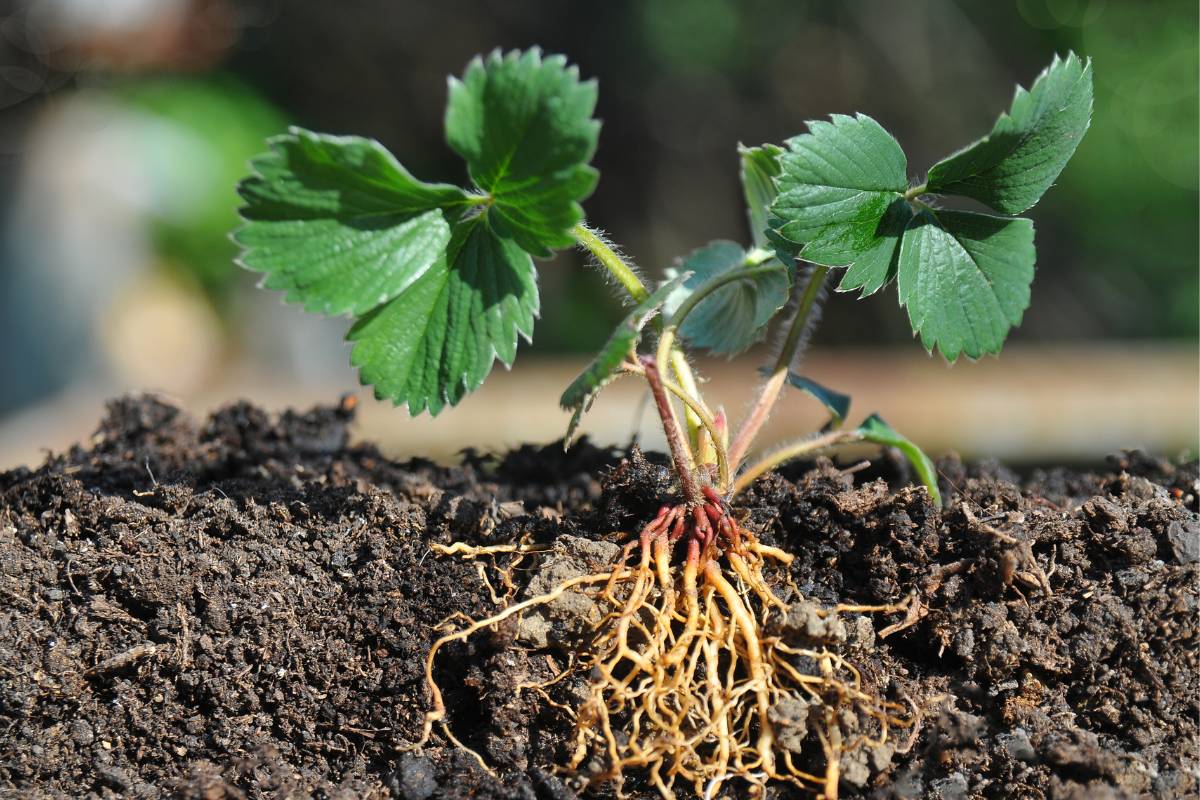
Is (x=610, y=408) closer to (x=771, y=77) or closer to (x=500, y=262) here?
(x=500, y=262)

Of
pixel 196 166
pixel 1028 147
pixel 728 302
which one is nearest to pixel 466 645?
pixel 728 302

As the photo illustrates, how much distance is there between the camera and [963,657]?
784mm

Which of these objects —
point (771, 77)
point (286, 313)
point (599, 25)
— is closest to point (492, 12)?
point (599, 25)

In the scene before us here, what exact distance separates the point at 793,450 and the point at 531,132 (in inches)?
13.3

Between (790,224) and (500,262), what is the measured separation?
9.4 inches

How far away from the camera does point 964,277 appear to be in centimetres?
86

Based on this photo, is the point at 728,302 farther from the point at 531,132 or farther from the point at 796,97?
the point at 796,97

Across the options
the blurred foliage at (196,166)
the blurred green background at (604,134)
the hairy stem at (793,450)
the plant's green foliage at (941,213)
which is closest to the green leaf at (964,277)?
the plant's green foliage at (941,213)

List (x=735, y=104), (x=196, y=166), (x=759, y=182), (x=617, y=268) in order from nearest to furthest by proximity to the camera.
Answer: (x=617, y=268) → (x=759, y=182) → (x=196, y=166) → (x=735, y=104)

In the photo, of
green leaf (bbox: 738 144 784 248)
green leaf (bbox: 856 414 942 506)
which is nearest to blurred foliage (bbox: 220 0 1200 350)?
green leaf (bbox: 738 144 784 248)

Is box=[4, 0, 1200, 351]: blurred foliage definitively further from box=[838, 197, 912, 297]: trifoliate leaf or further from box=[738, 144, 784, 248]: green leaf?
box=[838, 197, 912, 297]: trifoliate leaf

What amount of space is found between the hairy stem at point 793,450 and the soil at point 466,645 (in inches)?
1.0

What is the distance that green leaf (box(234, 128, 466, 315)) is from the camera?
2.51 feet

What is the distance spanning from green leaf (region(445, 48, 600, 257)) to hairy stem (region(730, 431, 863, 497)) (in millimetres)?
254
